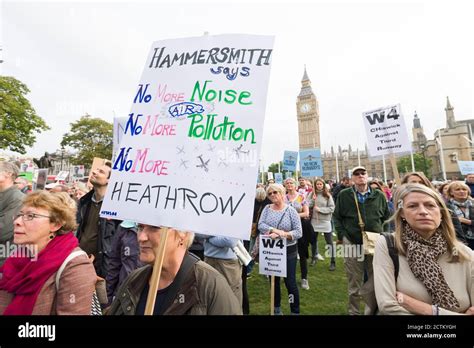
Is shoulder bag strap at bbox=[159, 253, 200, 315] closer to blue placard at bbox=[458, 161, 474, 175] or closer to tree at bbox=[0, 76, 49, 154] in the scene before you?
blue placard at bbox=[458, 161, 474, 175]

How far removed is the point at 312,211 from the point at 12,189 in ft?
19.5

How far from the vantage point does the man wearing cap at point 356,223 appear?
3762 mm

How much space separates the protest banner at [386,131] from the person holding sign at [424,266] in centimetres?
215

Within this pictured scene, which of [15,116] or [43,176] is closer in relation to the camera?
[43,176]

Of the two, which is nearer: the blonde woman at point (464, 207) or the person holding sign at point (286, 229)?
the person holding sign at point (286, 229)

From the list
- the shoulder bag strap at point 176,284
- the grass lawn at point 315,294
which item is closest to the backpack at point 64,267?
the shoulder bag strap at point 176,284

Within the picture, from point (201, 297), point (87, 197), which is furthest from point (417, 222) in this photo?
point (87, 197)

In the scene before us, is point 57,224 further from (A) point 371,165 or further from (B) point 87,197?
(A) point 371,165

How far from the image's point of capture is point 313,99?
94.6 meters

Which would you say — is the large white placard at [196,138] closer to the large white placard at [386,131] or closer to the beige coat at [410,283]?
the beige coat at [410,283]

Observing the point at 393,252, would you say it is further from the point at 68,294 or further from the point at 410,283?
the point at 68,294

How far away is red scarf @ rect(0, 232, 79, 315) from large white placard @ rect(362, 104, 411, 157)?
4.09 meters

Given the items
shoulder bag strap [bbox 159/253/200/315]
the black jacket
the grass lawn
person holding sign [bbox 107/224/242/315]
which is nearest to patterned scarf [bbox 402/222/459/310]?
person holding sign [bbox 107/224/242/315]

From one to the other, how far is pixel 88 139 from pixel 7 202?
112 feet
